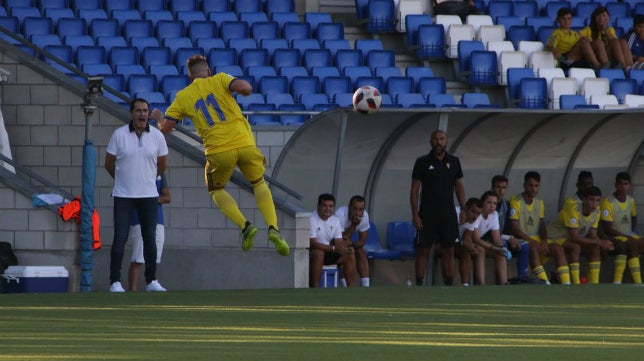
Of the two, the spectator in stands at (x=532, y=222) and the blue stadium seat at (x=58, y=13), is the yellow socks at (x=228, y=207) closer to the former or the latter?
the spectator in stands at (x=532, y=222)

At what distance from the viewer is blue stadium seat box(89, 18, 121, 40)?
19438 millimetres

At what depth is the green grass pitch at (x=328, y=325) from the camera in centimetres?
700

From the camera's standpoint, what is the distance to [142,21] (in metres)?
19.7

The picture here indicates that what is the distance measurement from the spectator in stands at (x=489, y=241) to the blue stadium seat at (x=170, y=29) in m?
5.65

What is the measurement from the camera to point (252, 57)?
64.0ft

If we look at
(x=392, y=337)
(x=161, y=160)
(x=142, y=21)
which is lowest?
(x=392, y=337)

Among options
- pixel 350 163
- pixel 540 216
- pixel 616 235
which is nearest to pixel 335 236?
pixel 350 163

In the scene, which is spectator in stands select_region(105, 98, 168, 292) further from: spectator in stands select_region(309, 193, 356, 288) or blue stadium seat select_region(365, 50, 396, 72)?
blue stadium seat select_region(365, 50, 396, 72)

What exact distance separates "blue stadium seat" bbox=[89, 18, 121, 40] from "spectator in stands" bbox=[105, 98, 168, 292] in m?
6.36

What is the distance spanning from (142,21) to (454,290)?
8.77 metres

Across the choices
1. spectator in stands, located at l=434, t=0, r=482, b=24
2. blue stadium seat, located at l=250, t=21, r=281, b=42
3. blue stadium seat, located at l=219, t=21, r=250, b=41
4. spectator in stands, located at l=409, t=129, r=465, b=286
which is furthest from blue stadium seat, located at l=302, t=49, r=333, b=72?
spectator in stands, located at l=409, t=129, r=465, b=286

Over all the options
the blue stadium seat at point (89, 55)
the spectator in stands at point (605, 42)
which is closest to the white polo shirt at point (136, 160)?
the blue stadium seat at point (89, 55)

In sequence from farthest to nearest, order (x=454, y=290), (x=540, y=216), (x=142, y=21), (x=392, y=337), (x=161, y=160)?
1. (x=142, y=21)
2. (x=540, y=216)
3. (x=161, y=160)
4. (x=454, y=290)
5. (x=392, y=337)

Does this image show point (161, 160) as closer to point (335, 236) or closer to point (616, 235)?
point (335, 236)
